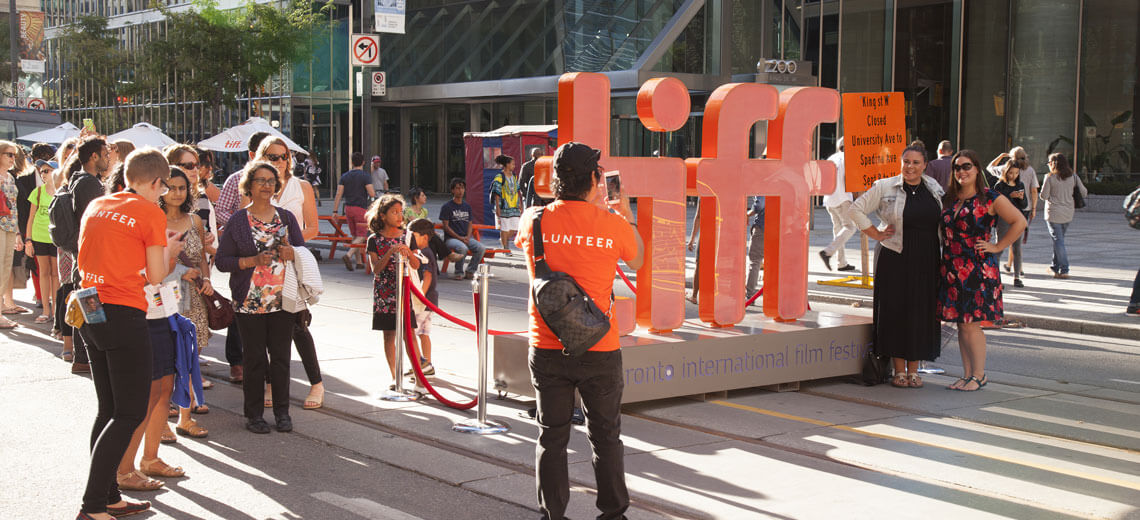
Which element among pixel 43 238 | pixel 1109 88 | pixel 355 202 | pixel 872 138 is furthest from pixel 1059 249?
pixel 1109 88

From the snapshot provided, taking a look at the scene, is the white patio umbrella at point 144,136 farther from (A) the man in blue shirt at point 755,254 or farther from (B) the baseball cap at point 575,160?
(B) the baseball cap at point 575,160

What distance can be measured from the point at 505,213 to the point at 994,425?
13.0 meters

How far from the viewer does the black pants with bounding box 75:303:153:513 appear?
491cm

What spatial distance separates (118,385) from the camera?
4.93 metres

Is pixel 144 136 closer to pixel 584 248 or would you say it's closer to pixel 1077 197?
pixel 1077 197

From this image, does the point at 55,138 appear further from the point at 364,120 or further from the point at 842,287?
the point at 842,287

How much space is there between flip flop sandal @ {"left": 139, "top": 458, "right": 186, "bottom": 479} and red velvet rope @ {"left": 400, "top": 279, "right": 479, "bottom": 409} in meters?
2.04

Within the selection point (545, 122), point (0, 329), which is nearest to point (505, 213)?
point (0, 329)

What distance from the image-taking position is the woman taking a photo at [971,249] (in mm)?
8008

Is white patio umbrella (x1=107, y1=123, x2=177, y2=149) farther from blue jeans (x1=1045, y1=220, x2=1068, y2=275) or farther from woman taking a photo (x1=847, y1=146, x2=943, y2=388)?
woman taking a photo (x1=847, y1=146, x2=943, y2=388)

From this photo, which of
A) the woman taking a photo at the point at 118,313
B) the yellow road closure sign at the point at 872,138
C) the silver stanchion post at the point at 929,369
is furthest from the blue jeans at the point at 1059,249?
the woman taking a photo at the point at 118,313

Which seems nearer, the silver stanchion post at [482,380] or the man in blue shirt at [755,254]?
the silver stanchion post at [482,380]

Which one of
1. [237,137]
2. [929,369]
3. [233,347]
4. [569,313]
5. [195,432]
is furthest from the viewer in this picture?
[237,137]

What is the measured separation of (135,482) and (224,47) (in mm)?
31726
